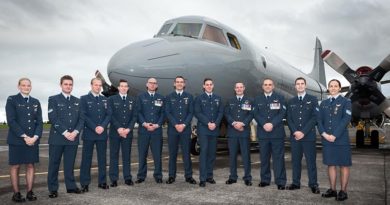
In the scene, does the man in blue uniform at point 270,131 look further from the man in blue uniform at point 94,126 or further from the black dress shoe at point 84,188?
the black dress shoe at point 84,188

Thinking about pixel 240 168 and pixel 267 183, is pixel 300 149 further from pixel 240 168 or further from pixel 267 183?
pixel 240 168

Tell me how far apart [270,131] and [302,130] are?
0.64 metres

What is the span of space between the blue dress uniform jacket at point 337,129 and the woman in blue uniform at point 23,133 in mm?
4866

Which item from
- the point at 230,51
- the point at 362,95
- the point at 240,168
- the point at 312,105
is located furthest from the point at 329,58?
the point at 312,105

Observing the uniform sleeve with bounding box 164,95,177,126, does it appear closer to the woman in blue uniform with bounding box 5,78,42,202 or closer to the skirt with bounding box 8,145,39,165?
the woman in blue uniform with bounding box 5,78,42,202

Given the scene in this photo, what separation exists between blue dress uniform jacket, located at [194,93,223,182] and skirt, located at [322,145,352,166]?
2.37 metres

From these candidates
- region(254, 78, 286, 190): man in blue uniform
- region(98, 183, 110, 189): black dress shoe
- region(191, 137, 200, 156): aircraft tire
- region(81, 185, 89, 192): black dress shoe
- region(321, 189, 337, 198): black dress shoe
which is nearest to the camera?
region(321, 189, 337, 198): black dress shoe

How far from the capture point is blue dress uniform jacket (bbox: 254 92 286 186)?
7145mm

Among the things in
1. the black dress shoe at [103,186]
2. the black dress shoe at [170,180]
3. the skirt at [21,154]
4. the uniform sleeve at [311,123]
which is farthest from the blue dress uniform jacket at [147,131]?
the uniform sleeve at [311,123]

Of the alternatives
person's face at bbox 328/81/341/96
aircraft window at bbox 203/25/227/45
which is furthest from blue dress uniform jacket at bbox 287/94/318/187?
aircraft window at bbox 203/25/227/45

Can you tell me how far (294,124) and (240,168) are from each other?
3141 millimetres

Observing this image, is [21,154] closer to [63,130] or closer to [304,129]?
[63,130]

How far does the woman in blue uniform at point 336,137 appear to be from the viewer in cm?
597

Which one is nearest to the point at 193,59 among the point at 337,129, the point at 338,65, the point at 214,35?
the point at 214,35
